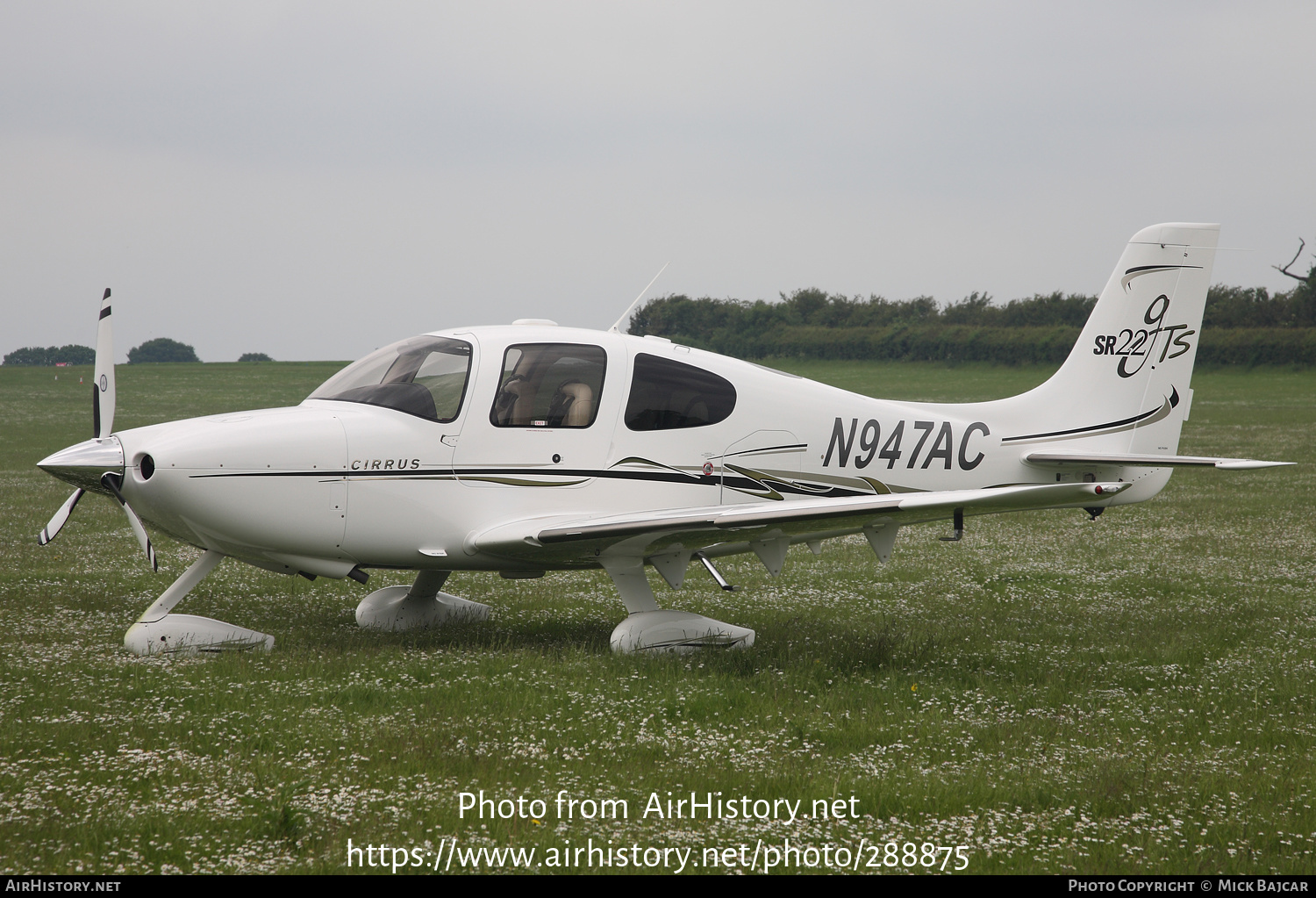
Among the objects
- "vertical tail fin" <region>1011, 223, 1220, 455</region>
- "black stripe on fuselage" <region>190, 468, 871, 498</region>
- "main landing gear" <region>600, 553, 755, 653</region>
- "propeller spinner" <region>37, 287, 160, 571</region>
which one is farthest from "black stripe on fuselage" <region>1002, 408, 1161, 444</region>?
"propeller spinner" <region>37, 287, 160, 571</region>

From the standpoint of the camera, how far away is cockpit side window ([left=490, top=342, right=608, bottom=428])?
7289mm

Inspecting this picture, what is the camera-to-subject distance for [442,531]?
7.14m

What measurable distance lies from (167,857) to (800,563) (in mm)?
8582

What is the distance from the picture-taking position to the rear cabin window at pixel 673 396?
752 cm

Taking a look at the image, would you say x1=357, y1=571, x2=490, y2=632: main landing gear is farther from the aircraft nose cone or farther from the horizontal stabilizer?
the horizontal stabilizer

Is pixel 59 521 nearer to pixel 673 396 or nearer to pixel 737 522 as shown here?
pixel 673 396

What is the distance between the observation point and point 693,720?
5914 mm

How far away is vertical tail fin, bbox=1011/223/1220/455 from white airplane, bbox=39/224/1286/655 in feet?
2.28

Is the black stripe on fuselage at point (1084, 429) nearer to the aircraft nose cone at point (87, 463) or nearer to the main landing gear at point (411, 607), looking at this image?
the main landing gear at point (411, 607)

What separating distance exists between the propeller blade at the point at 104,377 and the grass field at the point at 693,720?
1.59m

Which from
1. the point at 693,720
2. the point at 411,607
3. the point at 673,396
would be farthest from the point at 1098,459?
the point at 411,607

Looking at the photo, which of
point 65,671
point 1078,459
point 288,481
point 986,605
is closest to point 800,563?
point 986,605

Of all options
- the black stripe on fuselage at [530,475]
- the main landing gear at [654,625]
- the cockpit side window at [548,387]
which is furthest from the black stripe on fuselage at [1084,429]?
the cockpit side window at [548,387]
